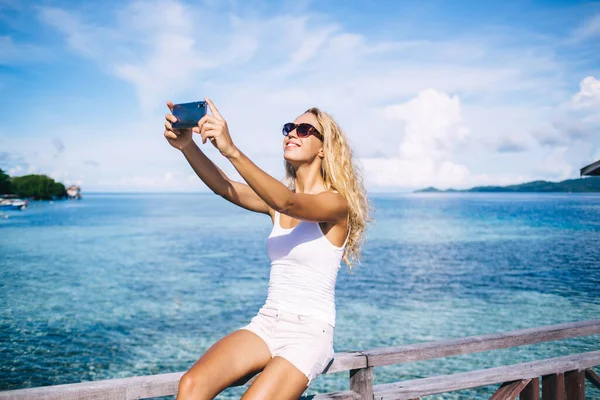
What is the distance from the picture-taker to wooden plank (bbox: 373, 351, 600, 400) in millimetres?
2982

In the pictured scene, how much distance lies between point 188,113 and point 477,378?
2517 millimetres

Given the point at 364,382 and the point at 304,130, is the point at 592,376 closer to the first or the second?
the point at 364,382

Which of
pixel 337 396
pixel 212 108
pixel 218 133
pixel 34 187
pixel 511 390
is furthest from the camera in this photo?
pixel 34 187

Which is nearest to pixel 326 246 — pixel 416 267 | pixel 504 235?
pixel 416 267

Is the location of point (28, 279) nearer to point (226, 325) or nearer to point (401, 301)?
point (226, 325)

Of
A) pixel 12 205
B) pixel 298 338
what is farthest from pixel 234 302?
pixel 12 205

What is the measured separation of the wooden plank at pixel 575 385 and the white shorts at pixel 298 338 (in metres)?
2.06

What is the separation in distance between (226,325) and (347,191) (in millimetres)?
14960

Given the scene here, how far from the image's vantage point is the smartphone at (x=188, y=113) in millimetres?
2400

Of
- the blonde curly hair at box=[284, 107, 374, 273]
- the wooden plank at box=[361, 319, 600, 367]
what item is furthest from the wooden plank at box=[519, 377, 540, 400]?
the blonde curly hair at box=[284, 107, 374, 273]

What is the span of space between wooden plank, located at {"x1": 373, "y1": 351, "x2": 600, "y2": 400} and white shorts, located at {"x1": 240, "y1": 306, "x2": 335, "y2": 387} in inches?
21.8

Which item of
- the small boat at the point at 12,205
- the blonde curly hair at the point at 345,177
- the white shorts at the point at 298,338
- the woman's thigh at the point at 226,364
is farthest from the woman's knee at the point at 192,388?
the small boat at the point at 12,205

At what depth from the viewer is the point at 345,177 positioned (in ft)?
10.3

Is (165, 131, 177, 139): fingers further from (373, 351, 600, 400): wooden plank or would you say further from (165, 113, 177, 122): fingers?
(373, 351, 600, 400): wooden plank
